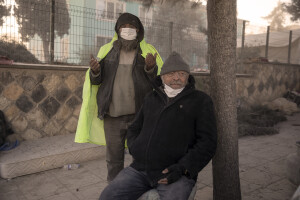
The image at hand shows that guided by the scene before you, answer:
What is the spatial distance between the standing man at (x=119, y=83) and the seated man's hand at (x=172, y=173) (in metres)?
1.00

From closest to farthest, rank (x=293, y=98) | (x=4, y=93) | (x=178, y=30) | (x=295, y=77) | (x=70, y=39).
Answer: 1. (x=4, y=93)
2. (x=70, y=39)
3. (x=178, y=30)
4. (x=293, y=98)
5. (x=295, y=77)

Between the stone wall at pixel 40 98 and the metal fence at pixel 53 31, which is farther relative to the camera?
the metal fence at pixel 53 31

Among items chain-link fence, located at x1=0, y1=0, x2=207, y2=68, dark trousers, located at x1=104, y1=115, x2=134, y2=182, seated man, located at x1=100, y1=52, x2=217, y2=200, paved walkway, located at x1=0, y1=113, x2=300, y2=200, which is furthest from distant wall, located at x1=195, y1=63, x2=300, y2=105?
seated man, located at x1=100, y1=52, x2=217, y2=200

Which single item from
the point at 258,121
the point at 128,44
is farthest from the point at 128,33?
the point at 258,121

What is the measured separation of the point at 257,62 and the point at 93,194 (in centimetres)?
846

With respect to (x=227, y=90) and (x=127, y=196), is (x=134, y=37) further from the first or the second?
(x=127, y=196)

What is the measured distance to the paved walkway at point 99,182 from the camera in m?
3.52

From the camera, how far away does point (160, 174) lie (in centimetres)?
227

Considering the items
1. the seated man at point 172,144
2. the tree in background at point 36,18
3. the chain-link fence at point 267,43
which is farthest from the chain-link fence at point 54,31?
the chain-link fence at point 267,43

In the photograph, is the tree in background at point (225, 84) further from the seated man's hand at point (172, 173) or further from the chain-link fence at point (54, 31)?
the chain-link fence at point (54, 31)

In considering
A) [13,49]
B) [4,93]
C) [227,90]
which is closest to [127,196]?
[227,90]

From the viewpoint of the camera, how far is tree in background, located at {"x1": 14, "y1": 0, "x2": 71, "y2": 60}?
5531 millimetres

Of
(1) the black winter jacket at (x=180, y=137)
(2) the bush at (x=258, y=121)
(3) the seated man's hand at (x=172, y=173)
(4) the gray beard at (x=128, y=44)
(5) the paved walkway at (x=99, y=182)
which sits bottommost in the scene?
(5) the paved walkway at (x=99, y=182)

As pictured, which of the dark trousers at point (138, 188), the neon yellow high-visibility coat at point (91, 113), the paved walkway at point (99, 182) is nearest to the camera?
the dark trousers at point (138, 188)
